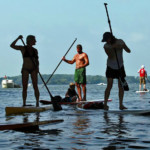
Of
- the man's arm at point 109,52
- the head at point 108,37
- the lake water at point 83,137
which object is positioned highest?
the head at point 108,37

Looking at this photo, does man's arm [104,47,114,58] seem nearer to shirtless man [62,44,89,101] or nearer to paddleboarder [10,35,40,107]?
paddleboarder [10,35,40,107]

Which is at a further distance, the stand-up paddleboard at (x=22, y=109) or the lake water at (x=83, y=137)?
the stand-up paddleboard at (x=22, y=109)

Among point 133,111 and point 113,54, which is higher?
point 113,54

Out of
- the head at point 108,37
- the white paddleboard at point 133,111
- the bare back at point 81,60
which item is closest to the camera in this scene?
the white paddleboard at point 133,111

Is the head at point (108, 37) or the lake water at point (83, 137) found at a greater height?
the head at point (108, 37)

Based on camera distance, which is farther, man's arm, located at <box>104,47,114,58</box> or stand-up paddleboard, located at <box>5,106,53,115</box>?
stand-up paddleboard, located at <box>5,106,53,115</box>

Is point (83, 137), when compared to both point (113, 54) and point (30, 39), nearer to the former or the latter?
point (113, 54)

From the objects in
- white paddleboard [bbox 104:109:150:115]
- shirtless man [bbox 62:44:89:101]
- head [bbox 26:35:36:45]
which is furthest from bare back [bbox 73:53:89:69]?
white paddleboard [bbox 104:109:150:115]

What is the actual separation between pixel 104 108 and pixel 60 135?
397 centimetres

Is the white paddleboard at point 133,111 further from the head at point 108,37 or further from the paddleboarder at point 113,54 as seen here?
the head at point 108,37

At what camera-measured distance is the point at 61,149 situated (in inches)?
185

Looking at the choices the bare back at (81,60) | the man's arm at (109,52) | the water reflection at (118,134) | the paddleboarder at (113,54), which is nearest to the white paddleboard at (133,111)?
the paddleboarder at (113,54)

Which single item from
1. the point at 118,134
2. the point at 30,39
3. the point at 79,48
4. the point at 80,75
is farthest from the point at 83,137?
the point at 80,75

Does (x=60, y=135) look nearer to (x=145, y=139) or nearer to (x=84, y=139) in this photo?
(x=84, y=139)
